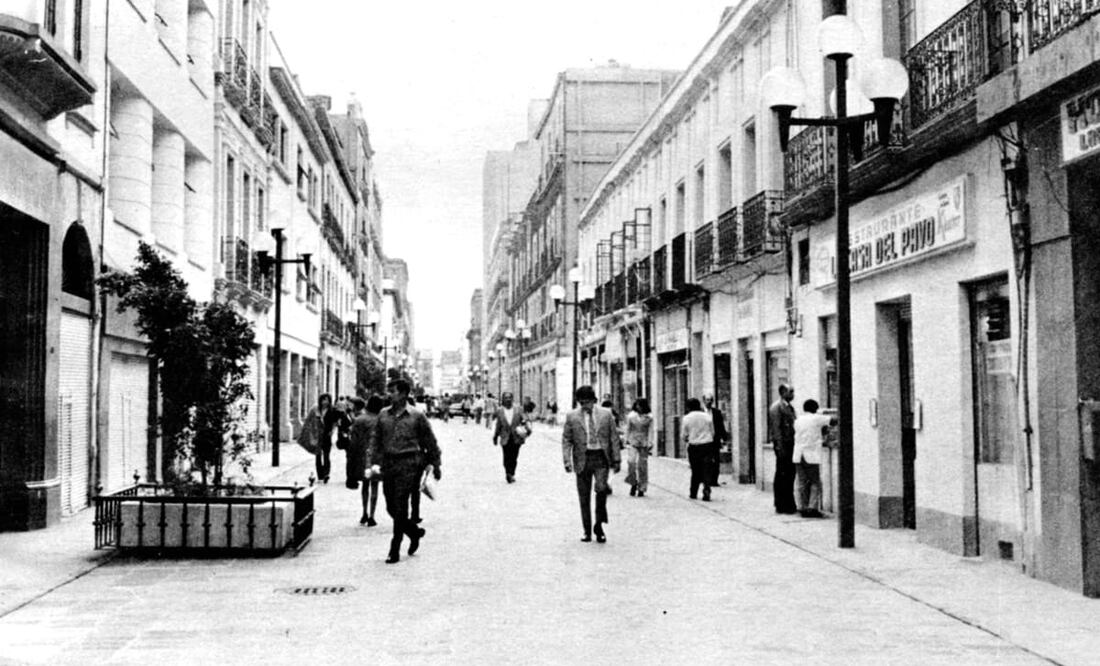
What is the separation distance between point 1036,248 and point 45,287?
10.3 m

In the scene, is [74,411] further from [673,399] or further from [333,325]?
[333,325]

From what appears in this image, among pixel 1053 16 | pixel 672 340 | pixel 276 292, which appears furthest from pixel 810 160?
pixel 276 292

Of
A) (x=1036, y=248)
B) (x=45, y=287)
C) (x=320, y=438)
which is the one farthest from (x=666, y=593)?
(x=320, y=438)

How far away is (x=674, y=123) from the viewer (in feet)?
82.7

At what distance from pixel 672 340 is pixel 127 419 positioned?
497 inches

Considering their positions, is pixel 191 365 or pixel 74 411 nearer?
pixel 191 365

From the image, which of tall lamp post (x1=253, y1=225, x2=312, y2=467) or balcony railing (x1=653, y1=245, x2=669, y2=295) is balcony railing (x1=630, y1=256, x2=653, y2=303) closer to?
balcony railing (x1=653, y1=245, x2=669, y2=295)

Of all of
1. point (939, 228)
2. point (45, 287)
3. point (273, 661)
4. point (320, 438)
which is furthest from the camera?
point (320, 438)

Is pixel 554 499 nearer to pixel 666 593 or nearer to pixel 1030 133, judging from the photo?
pixel 666 593

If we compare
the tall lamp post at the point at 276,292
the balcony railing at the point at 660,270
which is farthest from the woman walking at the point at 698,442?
the tall lamp post at the point at 276,292

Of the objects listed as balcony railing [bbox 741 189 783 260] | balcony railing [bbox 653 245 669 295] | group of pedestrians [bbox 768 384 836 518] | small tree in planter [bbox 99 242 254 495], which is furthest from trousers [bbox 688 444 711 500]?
balcony railing [bbox 653 245 669 295]

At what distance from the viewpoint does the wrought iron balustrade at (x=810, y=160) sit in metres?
14.0

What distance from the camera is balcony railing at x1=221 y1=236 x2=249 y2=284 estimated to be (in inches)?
953

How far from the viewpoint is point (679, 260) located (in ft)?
77.7
